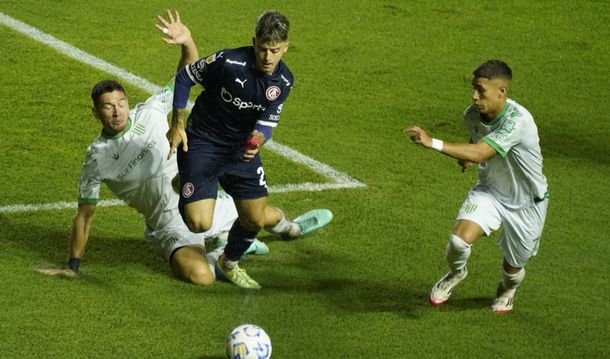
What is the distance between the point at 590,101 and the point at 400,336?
18.1 feet

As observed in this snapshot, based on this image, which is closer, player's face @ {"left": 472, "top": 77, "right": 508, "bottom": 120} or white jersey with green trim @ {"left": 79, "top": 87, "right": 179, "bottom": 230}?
player's face @ {"left": 472, "top": 77, "right": 508, "bottom": 120}

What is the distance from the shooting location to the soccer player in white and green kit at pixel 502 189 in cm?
736

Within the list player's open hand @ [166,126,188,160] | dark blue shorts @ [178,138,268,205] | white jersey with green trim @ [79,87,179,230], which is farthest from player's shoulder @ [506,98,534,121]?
white jersey with green trim @ [79,87,179,230]

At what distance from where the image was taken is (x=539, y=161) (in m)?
7.59

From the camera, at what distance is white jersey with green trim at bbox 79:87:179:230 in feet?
26.3

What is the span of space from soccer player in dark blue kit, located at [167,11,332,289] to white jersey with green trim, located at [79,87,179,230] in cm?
40

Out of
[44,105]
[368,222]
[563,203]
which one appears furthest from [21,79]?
[563,203]

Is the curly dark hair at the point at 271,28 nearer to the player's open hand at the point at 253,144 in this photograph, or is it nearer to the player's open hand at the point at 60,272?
the player's open hand at the point at 253,144

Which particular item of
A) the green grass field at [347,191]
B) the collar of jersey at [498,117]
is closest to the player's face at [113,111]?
the green grass field at [347,191]

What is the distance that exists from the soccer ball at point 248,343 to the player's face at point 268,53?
5.39 feet

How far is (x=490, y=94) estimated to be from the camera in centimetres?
736

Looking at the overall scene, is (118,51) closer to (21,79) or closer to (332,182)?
(21,79)

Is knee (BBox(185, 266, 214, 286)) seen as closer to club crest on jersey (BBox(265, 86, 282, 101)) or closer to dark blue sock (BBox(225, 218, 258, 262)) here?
dark blue sock (BBox(225, 218, 258, 262))

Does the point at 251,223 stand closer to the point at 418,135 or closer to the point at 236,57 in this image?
the point at 236,57
